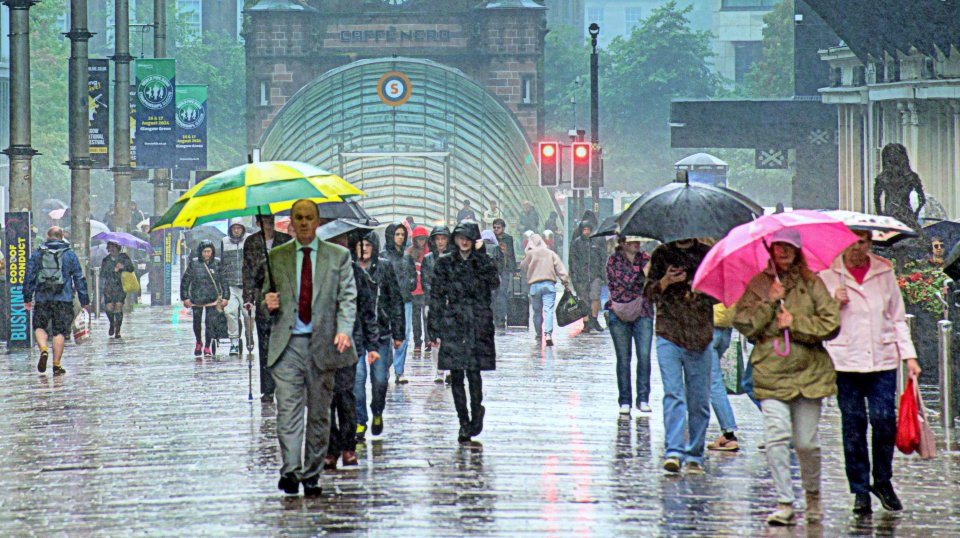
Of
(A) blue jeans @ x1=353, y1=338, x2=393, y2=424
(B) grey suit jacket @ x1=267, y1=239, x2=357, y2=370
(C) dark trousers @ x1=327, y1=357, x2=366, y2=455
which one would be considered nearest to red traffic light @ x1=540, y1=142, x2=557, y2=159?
(A) blue jeans @ x1=353, y1=338, x2=393, y2=424

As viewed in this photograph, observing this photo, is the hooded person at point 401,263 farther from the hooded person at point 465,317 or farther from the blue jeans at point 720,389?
the blue jeans at point 720,389

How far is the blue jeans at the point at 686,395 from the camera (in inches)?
435

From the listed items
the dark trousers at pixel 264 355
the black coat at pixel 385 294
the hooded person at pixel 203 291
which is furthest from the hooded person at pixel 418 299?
the black coat at pixel 385 294

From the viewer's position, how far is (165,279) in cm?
3494

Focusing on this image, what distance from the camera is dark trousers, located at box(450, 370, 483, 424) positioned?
40.3ft

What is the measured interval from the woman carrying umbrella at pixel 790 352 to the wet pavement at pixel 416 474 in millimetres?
418

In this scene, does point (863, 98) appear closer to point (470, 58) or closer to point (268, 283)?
→ point (268, 283)

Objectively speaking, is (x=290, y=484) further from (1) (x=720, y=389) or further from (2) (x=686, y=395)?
(1) (x=720, y=389)

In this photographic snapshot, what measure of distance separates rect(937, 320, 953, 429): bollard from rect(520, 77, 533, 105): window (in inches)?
2250

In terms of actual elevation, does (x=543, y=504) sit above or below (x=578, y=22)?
below

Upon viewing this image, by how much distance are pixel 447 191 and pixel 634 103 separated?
1104 inches

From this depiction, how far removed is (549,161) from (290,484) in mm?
20060

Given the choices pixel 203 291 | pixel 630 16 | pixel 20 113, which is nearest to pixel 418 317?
pixel 203 291

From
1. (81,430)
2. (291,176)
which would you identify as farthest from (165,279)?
(291,176)
